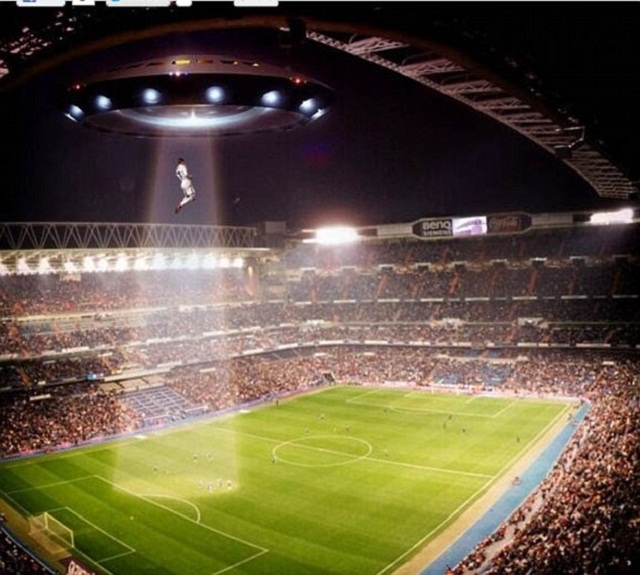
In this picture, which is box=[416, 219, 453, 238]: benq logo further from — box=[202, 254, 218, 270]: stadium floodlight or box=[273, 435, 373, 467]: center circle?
box=[273, 435, 373, 467]: center circle

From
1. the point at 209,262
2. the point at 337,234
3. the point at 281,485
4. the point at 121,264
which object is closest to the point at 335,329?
the point at 337,234

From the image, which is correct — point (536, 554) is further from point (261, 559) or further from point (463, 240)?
point (463, 240)

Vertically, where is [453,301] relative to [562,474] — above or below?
above

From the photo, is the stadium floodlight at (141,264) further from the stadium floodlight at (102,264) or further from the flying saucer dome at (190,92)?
the flying saucer dome at (190,92)

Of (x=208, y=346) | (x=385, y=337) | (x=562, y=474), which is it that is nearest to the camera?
(x=562, y=474)

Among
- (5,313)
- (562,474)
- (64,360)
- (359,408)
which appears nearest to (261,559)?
(562,474)

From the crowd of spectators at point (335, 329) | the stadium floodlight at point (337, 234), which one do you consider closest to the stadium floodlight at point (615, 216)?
the crowd of spectators at point (335, 329)

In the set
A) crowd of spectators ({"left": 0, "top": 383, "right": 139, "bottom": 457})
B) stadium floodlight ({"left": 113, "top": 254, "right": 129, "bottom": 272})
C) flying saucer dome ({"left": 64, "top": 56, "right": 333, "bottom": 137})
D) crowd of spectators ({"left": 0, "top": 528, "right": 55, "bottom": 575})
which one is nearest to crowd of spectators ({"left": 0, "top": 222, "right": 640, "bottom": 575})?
crowd of spectators ({"left": 0, "top": 383, "right": 139, "bottom": 457})
